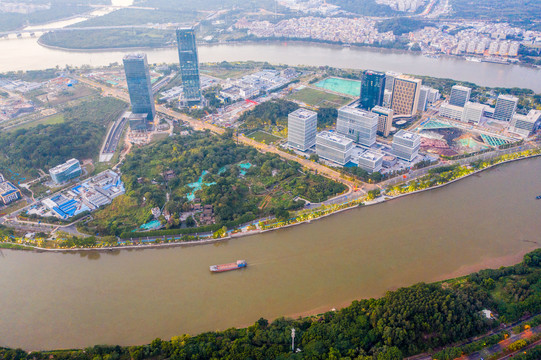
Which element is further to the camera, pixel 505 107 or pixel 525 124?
pixel 505 107

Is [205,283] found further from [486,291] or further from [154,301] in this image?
[486,291]

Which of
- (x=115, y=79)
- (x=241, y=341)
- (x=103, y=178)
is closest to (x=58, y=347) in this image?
(x=241, y=341)

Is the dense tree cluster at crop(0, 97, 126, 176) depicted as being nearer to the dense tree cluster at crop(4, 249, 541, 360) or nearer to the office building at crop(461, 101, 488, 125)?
the dense tree cluster at crop(4, 249, 541, 360)

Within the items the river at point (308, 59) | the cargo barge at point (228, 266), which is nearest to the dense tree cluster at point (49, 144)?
the cargo barge at point (228, 266)

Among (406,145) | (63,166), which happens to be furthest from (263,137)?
(63,166)

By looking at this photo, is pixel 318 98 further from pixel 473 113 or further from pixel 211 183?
pixel 211 183

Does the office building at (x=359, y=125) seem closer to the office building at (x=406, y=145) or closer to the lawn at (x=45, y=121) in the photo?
the office building at (x=406, y=145)
